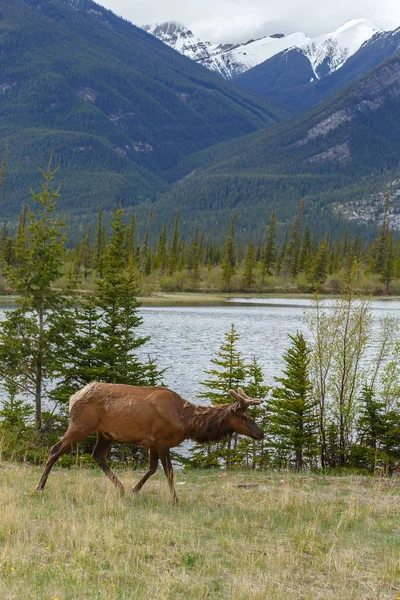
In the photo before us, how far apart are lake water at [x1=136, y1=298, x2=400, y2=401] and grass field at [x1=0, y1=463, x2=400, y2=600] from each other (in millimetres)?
15022

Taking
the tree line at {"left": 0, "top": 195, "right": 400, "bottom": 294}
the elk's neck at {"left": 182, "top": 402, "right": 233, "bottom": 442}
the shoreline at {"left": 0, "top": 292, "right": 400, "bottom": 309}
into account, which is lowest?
the shoreline at {"left": 0, "top": 292, "right": 400, "bottom": 309}

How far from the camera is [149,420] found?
10.1 metres

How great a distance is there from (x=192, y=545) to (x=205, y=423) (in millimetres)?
3004

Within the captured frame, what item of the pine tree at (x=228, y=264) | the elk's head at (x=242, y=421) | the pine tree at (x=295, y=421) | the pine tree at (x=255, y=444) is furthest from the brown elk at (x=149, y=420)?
the pine tree at (x=228, y=264)

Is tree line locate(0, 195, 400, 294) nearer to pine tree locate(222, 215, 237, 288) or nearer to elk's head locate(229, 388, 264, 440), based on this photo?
pine tree locate(222, 215, 237, 288)

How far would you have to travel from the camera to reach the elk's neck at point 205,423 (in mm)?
10305

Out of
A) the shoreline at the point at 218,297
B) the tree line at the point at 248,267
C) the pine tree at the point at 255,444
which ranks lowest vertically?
the pine tree at the point at 255,444

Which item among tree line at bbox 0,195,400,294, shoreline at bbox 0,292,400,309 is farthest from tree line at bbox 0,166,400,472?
tree line at bbox 0,195,400,294

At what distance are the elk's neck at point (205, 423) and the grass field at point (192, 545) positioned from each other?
1033 mm

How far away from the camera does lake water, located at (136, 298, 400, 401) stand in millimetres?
34812

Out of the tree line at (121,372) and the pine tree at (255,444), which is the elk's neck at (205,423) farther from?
the pine tree at (255,444)

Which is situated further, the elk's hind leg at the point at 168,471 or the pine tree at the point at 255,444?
the pine tree at the point at 255,444

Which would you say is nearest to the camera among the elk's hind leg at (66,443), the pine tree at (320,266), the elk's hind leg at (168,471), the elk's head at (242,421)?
the elk's hind leg at (168,471)

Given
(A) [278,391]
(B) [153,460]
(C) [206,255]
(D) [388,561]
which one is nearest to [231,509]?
(B) [153,460]
